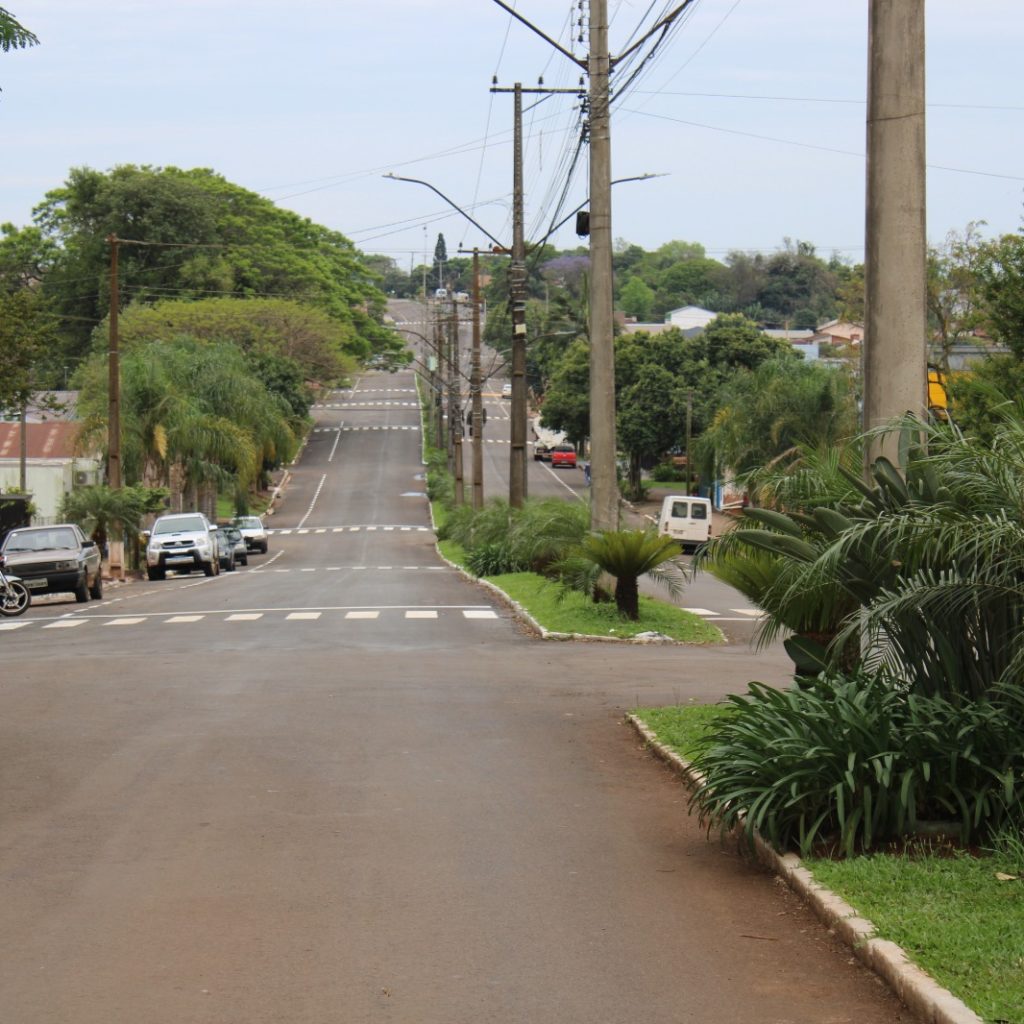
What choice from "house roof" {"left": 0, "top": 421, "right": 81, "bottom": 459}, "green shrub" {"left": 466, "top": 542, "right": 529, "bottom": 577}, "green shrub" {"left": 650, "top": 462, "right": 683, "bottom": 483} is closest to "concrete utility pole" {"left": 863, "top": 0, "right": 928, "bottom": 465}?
"green shrub" {"left": 466, "top": 542, "right": 529, "bottom": 577}

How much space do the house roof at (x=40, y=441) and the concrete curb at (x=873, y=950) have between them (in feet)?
201

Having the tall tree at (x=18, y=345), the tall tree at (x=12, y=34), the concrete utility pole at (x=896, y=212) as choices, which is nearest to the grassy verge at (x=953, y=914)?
the concrete utility pole at (x=896, y=212)

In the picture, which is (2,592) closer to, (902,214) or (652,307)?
(902,214)

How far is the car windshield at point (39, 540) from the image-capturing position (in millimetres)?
30391

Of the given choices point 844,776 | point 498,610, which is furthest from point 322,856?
point 498,610

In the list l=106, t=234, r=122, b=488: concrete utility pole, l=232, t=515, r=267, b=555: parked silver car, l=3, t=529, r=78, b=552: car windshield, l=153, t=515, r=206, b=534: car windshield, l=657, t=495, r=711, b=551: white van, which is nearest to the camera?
l=3, t=529, r=78, b=552: car windshield

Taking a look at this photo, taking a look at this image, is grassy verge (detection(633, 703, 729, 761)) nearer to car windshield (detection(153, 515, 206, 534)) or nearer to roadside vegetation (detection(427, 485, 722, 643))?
roadside vegetation (detection(427, 485, 722, 643))

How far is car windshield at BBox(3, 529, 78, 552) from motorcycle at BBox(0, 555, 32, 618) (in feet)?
8.97

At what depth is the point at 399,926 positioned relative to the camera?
21.8ft

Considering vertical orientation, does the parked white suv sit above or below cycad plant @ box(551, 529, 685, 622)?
below

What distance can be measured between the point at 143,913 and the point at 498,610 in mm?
19255

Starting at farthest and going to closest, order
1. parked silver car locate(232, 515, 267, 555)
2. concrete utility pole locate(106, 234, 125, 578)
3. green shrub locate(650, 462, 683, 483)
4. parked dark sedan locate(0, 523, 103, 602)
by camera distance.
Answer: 1. green shrub locate(650, 462, 683, 483)
2. parked silver car locate(232, 515, 267, 555)
3. concrete utility pole locate(106, 234, 125, 578)
4. parked dark sedan locate(0, 523, 103, 602)

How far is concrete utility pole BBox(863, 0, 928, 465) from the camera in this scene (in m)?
9.36

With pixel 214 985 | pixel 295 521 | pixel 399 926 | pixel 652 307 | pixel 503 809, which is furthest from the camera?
pixel 652 307
